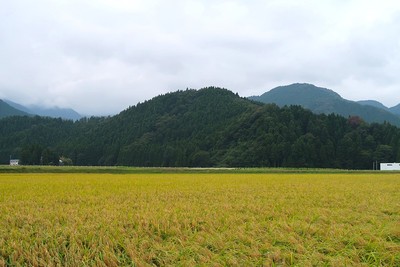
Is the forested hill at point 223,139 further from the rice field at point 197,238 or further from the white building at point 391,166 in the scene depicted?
the rice field at point 197,238

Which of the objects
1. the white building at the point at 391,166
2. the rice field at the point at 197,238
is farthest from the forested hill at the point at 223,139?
the rice field at the point at 197,238

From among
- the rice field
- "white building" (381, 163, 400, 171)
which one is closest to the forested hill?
"white building" (381, 163, 400, 171)

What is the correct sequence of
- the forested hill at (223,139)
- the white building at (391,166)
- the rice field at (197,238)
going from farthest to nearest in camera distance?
the forested hill at (223,139), the white building at (391,166), the rice field at (197,238)

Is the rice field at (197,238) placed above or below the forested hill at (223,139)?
below

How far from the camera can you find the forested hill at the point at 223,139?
83.1m

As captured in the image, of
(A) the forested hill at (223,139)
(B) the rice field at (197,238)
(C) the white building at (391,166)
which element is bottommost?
(B) the rice field at (197,238)

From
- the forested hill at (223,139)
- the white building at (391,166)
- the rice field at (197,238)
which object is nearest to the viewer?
the rice field at (197,238)

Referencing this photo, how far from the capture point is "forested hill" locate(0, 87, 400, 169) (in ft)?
273

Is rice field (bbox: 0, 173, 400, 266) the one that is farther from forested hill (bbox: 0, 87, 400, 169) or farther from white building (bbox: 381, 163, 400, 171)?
forested hill (bbox: 0, 87, 400, 169)

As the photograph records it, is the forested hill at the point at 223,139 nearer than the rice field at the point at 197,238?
No

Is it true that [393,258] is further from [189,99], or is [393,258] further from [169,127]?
[189,99]

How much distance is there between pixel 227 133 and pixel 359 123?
1326 inches

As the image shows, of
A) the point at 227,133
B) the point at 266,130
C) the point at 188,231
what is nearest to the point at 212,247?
the point at 188,231

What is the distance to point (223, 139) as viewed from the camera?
326 feet
